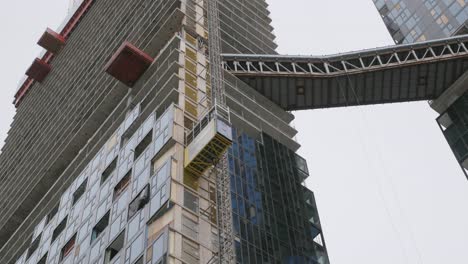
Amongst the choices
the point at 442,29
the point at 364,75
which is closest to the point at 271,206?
the point at 364,75

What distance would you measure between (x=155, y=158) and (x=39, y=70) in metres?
55.3

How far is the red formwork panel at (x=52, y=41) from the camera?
338 feet

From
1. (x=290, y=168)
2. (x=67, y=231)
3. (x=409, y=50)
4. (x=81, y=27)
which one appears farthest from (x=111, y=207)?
(x=81, y=27)

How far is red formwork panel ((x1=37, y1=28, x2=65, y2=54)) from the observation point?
338 feet

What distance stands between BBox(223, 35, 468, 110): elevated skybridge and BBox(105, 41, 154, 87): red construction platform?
1168 cm

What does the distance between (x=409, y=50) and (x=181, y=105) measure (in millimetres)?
→ 32875

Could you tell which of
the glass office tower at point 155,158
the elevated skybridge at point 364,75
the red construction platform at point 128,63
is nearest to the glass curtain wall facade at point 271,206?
the glass office tower at point 155,158

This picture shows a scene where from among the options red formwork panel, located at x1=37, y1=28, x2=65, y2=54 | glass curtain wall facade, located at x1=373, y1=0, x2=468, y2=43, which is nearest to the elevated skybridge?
glass curtain wall facade, located at x1=373, y1=0, x2=468, y2=43

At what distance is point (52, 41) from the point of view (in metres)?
104

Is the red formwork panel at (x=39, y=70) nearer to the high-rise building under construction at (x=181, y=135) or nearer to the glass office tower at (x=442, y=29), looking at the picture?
the high-rise building under construction at (x=181, y=135)

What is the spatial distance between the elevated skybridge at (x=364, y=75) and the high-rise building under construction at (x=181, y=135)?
0.48ft

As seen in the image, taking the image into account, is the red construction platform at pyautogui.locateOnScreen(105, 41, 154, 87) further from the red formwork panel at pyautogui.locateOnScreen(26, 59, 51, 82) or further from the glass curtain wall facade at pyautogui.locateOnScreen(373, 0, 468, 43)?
the glass curtain wall facade at pyautogui.locateOnScreen(373, 0, 468, 43)

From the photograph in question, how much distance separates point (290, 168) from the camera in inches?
2507

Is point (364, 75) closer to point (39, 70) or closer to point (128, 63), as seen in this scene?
point (128, 63)
